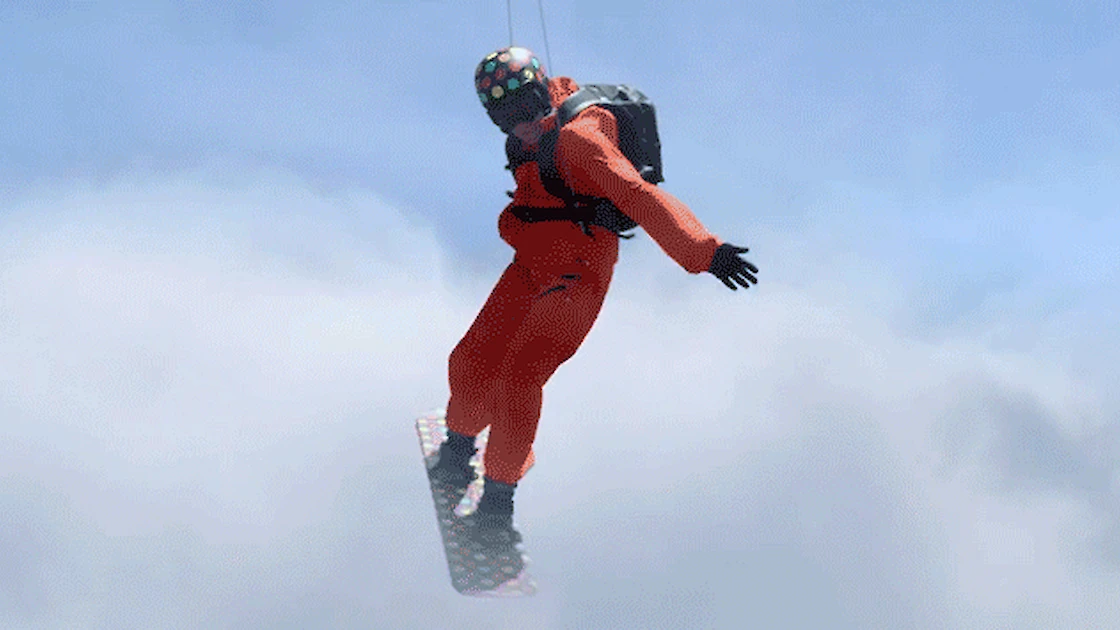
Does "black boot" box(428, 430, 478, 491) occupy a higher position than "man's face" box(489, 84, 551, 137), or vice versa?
"man's face" box(489, 84, 551, 137)

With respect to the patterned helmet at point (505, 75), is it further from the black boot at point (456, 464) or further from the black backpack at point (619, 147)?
the black boot at point (456, 464)

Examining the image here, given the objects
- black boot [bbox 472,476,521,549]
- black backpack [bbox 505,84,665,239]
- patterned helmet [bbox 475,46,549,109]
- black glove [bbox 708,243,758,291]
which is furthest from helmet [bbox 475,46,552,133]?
black boot [bbox 472,476,521,549]

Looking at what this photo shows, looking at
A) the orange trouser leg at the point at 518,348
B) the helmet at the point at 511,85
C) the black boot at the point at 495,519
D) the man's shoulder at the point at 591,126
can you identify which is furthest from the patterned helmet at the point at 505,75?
the black boot at the point at 495,519

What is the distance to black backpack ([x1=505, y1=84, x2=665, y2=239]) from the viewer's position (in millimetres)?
8086

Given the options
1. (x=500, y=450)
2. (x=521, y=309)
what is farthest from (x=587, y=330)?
(x=500, y=450)

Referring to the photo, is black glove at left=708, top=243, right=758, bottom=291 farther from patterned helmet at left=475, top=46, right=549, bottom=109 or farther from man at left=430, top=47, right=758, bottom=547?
patterned helmet at left=475, top=46, right=549, bottom=109

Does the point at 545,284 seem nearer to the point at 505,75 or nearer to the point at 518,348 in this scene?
the point at 518,348

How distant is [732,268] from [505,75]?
1.95m

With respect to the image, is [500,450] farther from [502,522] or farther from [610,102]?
[610,102]

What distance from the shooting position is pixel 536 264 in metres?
8.28

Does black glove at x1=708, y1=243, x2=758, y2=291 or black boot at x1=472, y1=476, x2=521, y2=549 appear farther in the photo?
black boot at x1=472, y1=476, x2=521, y2=549

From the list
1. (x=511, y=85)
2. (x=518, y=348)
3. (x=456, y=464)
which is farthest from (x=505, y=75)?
A: (x=456, y=464)

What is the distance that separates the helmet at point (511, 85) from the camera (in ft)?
25.6

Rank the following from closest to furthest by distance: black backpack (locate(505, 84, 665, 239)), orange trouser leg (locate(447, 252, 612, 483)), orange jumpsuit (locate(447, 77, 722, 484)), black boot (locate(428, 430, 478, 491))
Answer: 1. orange jumpsuit (locate(447, 77, 722, 484))
2. black backpack (locate(505, 84, 665, 239))
3. orange trouser leg (locate(447, 252, 612, 483))
4. black boot (locate(428, 430, 478, 491))
